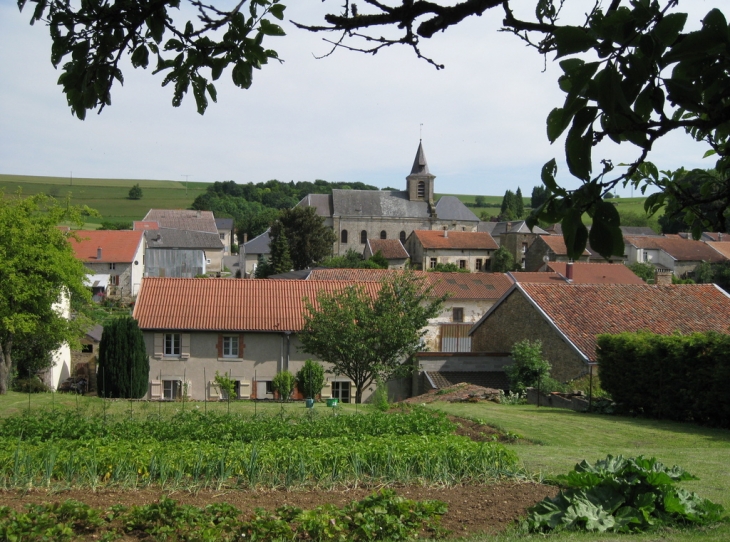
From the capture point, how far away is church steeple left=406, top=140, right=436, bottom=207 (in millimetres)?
90375

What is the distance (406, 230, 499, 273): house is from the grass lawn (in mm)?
55659

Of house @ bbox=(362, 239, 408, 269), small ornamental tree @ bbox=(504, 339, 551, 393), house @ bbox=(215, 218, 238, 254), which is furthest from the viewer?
house @ bbox=(215, 218, 238, 254)

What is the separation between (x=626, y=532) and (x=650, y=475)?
69 centimetres

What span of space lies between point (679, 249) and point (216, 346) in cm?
5612

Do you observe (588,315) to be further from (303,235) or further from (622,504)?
(303,235)

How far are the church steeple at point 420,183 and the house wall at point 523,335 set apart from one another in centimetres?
6102

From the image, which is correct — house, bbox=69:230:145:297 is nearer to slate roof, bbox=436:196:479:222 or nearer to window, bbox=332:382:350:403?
window, bbox=332:382:350:403

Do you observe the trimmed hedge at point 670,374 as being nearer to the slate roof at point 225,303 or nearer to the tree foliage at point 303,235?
the slate roof at point 225,303

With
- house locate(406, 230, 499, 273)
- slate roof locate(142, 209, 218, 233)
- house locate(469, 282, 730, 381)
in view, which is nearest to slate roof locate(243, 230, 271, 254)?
slate roof locate(142, 209, 218, 233)

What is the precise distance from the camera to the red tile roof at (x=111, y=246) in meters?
51.9

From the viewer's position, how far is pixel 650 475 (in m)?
6.76

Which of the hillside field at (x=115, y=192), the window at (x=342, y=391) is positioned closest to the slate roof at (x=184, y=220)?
the hillside field at (x=115, y=192)

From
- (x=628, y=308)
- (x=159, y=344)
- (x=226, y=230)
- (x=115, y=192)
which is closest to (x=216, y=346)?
(x=159, y=344)

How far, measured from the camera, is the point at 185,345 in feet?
87.9
